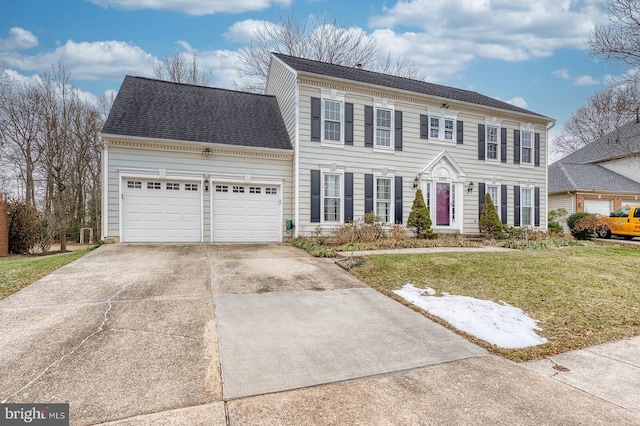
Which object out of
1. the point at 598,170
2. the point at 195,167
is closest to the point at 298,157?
the point at 195,167

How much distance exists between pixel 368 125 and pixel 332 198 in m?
3.14

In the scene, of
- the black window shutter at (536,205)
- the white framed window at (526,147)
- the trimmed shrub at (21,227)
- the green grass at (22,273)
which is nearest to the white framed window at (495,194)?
the white framed window at (526,147)

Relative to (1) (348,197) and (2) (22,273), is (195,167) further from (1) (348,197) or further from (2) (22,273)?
(2) (22,273)

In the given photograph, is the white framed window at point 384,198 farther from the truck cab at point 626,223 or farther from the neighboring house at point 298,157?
the truck cab at point 626,223

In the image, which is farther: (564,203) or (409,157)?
(564,203)

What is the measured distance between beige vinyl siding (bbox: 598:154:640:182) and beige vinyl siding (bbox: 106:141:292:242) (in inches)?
943

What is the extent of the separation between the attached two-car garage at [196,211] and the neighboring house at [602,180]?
1835 centimetres

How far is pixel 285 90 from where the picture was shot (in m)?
12.6

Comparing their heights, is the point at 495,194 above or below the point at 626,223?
above

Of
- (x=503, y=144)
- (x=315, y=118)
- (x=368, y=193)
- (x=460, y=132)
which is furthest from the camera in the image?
(x=503, y=144)

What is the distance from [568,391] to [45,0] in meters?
17.3

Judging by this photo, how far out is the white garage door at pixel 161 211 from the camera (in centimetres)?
997

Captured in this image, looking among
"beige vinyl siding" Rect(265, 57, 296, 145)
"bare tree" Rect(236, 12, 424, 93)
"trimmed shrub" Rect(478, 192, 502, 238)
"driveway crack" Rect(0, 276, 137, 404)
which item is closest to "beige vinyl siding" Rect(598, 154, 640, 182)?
"trimmed shrub" Rect(478, 192, 502, 238)

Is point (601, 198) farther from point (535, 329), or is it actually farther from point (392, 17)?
point (535, 329)
